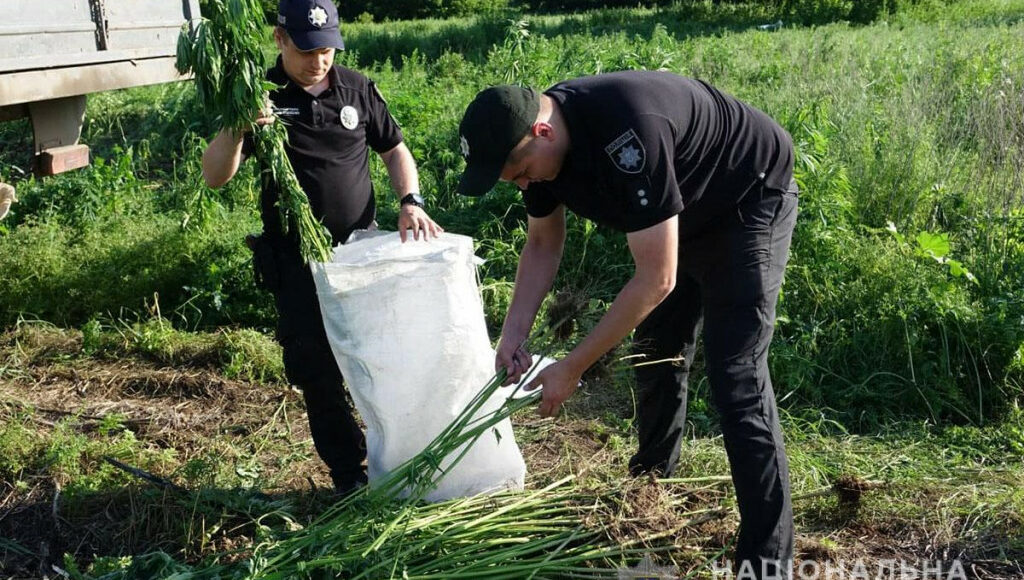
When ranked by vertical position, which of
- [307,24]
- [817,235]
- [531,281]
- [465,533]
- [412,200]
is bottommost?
[465,533]

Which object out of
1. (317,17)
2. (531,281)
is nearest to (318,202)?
(317,17)

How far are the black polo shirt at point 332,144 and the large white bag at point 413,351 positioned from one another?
32 cm

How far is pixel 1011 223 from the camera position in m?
4.58

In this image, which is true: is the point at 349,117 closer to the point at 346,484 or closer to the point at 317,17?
the point at 317,17

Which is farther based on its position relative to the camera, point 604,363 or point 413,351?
point 413,351

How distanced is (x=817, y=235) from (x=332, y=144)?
2.58 metres

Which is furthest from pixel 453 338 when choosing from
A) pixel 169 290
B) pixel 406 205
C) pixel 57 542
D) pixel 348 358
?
pixel 169 290

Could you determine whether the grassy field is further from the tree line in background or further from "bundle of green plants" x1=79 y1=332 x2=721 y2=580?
the tree line in background

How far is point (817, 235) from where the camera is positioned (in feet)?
15.4

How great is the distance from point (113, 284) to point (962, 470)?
423 centimetres

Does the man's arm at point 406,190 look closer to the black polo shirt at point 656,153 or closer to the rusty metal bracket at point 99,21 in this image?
the black polo shirt at point 656,153

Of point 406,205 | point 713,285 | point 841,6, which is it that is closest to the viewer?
point 713,285

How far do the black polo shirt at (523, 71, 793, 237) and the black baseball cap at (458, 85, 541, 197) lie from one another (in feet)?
0.63

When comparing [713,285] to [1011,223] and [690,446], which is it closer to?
[690,446]
